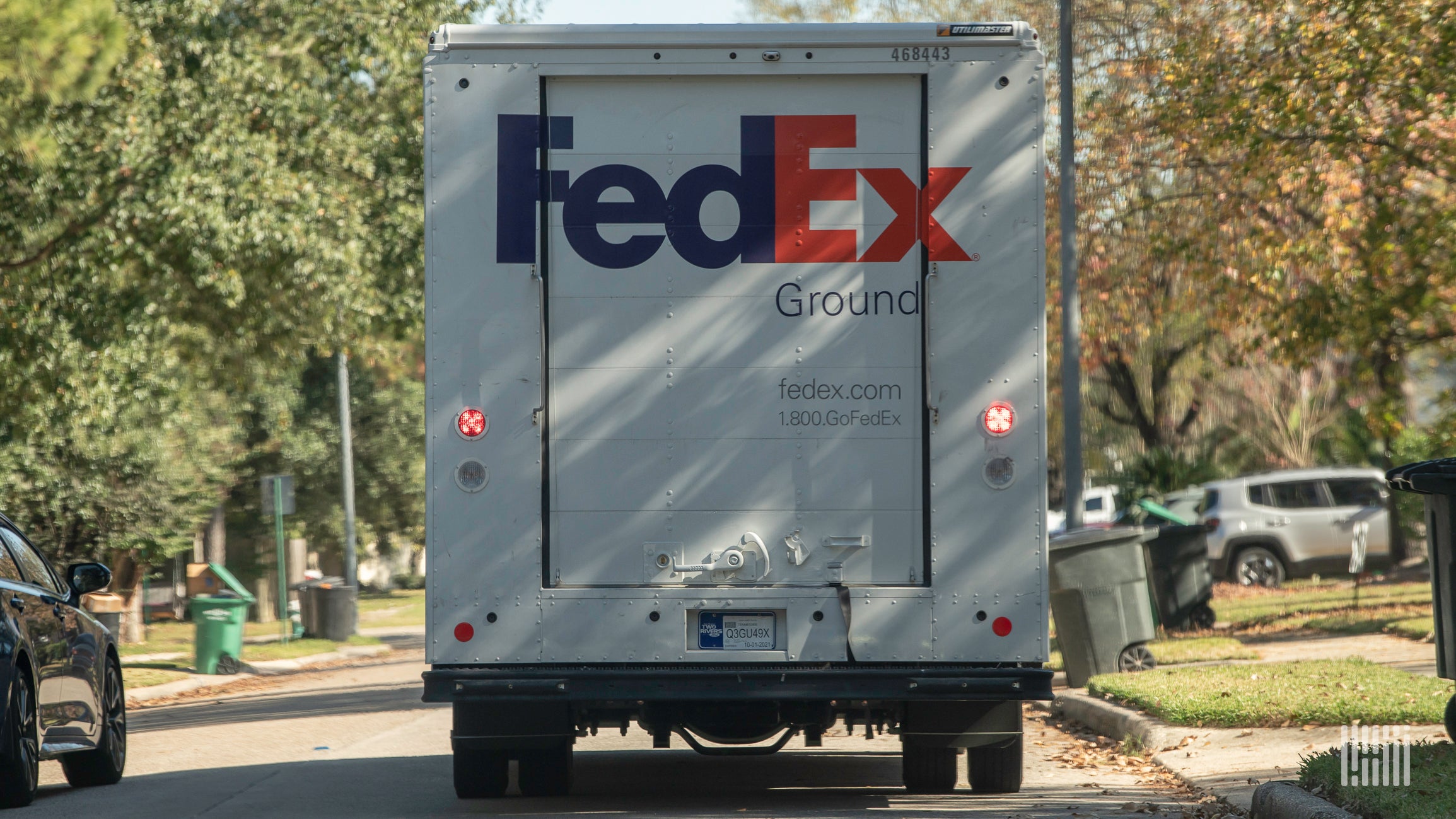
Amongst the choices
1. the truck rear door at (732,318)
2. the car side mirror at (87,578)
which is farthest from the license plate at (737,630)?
the car side mirror at (87,578)

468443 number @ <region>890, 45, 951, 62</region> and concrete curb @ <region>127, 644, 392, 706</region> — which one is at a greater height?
468443 number @ <region>890, 45, 951, 62</region>

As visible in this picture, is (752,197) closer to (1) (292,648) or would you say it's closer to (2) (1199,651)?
(2) (1199,651)

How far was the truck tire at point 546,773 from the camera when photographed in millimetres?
8023

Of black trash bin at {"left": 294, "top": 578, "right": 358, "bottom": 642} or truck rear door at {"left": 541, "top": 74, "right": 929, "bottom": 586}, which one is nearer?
truck rear door at {"left": 541, "top": 74, "right": 929, "bottom": 586}

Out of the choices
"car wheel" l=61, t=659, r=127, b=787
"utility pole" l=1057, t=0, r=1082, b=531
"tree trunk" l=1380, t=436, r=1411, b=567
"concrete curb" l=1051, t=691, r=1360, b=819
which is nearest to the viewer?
"concrete curb" l=1051, t=691, r=1360, b=819

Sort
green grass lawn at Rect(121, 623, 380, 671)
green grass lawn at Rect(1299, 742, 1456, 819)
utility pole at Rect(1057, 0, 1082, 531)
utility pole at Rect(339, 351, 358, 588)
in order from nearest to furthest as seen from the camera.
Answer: green grass lawn at Rect(1299, 742, 1456, 819) → utility pole at Rect(1057, 0, 1082, 531) → green grass lawn at Rect(121, 623, 380, 671) → utility pole at Rect(339, 351, 358, 588)

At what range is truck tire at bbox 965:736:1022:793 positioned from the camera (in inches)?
312

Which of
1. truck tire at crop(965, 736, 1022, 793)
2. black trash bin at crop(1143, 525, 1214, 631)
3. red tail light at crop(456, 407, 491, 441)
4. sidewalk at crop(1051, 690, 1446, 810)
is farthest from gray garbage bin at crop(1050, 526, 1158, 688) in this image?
red tail light at crop(456, 407, 491, 441)

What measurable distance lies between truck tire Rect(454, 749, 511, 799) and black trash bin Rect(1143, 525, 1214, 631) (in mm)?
10481

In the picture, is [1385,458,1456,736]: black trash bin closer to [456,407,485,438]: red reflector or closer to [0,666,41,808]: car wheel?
[456,407,485,438]: red reflector

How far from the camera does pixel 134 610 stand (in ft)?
82.9

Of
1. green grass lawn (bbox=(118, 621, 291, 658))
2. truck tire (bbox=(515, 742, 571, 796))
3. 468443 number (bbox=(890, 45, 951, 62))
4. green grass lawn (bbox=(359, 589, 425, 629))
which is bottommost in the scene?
green grass lawn (bbox=(359, 589, 425, 629))

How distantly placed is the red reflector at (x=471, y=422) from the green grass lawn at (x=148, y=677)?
1205 cm

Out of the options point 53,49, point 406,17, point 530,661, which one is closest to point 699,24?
point 530,661
